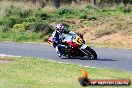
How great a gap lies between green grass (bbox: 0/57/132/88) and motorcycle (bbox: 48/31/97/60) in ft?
10.2

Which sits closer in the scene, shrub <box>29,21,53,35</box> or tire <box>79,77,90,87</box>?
tire <box>79,77,90,87</box>

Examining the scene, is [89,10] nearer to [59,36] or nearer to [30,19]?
[30,19]

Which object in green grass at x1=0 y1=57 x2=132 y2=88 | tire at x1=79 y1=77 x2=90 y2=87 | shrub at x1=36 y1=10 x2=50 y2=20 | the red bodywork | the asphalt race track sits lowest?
shrub at x1=36 y1=10 x2=50 y2=20

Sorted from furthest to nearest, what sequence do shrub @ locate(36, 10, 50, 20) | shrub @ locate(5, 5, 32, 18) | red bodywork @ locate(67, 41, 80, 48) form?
shrub @ locate(5, 5, 32, 18), shrub @ locate(36, 10, 50, 20), red bodywork @ locate(67, 41, 80, 48)

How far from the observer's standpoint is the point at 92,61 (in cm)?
2066

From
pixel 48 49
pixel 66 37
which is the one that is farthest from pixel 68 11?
pixel 66 37

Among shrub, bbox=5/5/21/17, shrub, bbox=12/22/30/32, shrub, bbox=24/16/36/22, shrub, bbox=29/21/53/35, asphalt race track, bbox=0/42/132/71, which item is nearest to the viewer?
asphalt race track, bbox=0/42/132/71

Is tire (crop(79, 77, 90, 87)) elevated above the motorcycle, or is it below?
above

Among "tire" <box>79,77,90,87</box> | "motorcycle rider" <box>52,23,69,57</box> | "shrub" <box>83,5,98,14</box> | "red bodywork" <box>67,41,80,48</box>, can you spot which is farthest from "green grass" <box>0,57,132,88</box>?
"shrub" <box>83,5,98,14</box>

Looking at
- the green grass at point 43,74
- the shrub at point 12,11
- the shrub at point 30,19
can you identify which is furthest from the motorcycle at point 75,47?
the shrub at point 12,11

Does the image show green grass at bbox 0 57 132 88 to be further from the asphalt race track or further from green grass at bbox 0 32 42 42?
green grass at bbox 0 32 42 42

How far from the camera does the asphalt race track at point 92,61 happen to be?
1948 cm

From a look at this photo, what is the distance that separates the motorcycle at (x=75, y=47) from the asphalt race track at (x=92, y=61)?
0.36 m

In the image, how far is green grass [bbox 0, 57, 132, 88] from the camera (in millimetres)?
13812
